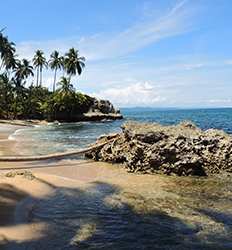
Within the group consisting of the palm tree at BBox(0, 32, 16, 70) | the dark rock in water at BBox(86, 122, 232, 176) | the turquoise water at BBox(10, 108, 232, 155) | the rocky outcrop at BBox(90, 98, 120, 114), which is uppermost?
the palm tree at BBox(0, 32, 16, 70)

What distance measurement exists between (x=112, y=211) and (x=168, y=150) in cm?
727

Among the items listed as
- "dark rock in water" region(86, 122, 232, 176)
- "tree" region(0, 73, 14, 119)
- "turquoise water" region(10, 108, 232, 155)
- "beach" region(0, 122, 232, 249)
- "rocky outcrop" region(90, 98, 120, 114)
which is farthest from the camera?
"rocky outcrop" region(90, 98, 120, 114)

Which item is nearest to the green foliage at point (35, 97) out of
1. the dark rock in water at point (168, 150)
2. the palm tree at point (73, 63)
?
the palm tree at point (73, 63)

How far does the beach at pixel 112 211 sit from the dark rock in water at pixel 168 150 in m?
1.06

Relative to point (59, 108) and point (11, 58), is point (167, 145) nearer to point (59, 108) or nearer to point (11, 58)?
point (59, 108)

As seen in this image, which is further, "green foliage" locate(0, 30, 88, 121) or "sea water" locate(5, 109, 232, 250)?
"green foliage" locate(0, 30, 88, 121)

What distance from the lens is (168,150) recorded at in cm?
1936

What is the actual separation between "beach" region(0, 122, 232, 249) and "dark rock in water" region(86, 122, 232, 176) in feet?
3.49

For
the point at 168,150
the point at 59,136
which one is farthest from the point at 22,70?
the point at 168,150

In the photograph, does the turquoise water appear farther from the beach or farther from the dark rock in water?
the beach

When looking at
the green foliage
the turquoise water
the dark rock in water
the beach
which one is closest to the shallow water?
the beach

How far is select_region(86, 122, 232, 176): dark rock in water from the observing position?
19.3 meters

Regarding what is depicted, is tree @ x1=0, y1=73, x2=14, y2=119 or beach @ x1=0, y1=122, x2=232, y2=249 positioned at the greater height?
tree @ x1=0, y1=73, x2=14, y2=119

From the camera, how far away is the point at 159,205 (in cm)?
1334
